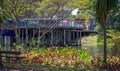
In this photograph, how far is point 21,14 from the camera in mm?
28500

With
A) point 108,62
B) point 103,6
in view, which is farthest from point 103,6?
point 108,62

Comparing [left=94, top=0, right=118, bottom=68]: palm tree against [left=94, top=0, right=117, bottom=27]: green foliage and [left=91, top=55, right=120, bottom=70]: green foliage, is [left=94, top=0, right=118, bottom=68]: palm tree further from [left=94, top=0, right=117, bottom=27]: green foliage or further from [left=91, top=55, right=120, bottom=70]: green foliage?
[left=91, top=55, right=120, bottom=70]: green foliage

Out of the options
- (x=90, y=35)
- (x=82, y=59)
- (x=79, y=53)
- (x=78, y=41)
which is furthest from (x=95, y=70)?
(x=90, y=35)

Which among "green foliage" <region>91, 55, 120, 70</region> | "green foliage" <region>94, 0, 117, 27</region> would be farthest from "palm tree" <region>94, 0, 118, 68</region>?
"green foliage" <region>91, 55, 120, 70</region>

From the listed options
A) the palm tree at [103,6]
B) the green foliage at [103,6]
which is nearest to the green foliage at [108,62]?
the palm tree at [103,6]

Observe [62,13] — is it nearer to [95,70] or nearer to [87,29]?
[95,70]

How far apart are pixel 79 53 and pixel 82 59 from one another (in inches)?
93.4

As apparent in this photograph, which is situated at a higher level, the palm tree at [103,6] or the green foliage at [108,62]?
the palm tree at [103,6]

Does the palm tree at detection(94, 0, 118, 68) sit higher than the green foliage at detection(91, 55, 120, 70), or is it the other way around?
the palm tree at detection(94, 0, 118, 68)

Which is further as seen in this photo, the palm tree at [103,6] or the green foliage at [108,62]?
the green foliage at [108,62]

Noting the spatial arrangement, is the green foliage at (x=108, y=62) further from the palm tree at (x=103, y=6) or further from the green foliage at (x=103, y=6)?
the green foliage at (x=103, y=6)

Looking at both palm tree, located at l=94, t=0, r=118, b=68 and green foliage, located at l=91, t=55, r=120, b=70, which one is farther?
green foliage, located at l=91, t=55, r=120, b=70

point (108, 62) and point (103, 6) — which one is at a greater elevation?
point (103, 6)

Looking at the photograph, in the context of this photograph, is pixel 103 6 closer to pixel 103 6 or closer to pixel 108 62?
pixel 103 6
